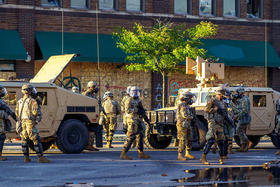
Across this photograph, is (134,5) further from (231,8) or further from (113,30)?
(231,8)

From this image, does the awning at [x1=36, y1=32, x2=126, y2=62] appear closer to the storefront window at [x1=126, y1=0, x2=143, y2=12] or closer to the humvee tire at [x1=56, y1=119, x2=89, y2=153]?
the storefront window at [x1=126, y1=0, x2=143, y2=12]

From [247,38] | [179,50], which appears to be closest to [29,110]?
[179,50]

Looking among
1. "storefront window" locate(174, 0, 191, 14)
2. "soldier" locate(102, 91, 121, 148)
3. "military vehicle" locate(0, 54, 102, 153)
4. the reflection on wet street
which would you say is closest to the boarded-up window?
"storefront window" locate(174, 0, 191, 14)

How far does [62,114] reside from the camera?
642 inches

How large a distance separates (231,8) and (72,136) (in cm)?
1863

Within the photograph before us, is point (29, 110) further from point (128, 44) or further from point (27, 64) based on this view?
point (27, 64)

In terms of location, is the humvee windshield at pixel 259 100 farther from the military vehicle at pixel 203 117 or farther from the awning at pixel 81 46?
the awning at pixel 81 46

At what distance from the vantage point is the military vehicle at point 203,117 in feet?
57.3

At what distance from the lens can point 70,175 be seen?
38.7 feet

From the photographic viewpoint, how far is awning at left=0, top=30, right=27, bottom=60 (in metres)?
26.3

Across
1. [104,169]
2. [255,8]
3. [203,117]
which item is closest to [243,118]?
[203,117]

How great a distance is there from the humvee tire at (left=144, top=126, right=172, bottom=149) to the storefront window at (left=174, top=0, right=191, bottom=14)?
13958 millimetres

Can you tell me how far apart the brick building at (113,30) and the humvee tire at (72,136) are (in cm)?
1074

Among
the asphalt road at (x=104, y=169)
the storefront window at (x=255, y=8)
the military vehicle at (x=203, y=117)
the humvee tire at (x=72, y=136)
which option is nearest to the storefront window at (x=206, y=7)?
the storefront window at (x=255, y=8)
